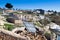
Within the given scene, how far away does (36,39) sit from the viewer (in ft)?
50.6

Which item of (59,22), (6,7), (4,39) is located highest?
(4,39)

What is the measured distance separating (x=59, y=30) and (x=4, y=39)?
1403 inches

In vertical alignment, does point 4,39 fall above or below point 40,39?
above

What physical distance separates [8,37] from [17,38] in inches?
12.6

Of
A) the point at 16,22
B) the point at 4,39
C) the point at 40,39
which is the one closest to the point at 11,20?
the point at 16,22

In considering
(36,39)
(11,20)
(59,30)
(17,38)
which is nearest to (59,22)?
(59,30)

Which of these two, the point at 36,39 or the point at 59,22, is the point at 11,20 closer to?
the point at 36,39

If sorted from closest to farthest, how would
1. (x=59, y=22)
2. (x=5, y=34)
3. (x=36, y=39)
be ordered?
1. (x=5, y=34)
2. (x=36, y=39)
3. (x=59, y=22)

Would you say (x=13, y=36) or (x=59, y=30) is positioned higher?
(x=13, y=36)

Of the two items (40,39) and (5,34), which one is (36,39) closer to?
(40,39)

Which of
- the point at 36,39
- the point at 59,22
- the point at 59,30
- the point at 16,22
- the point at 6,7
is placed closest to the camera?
the point at 36,39

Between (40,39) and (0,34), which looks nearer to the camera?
(0,34)

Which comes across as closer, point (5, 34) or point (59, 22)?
point (5, 34)

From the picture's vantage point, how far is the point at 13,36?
8008mm
